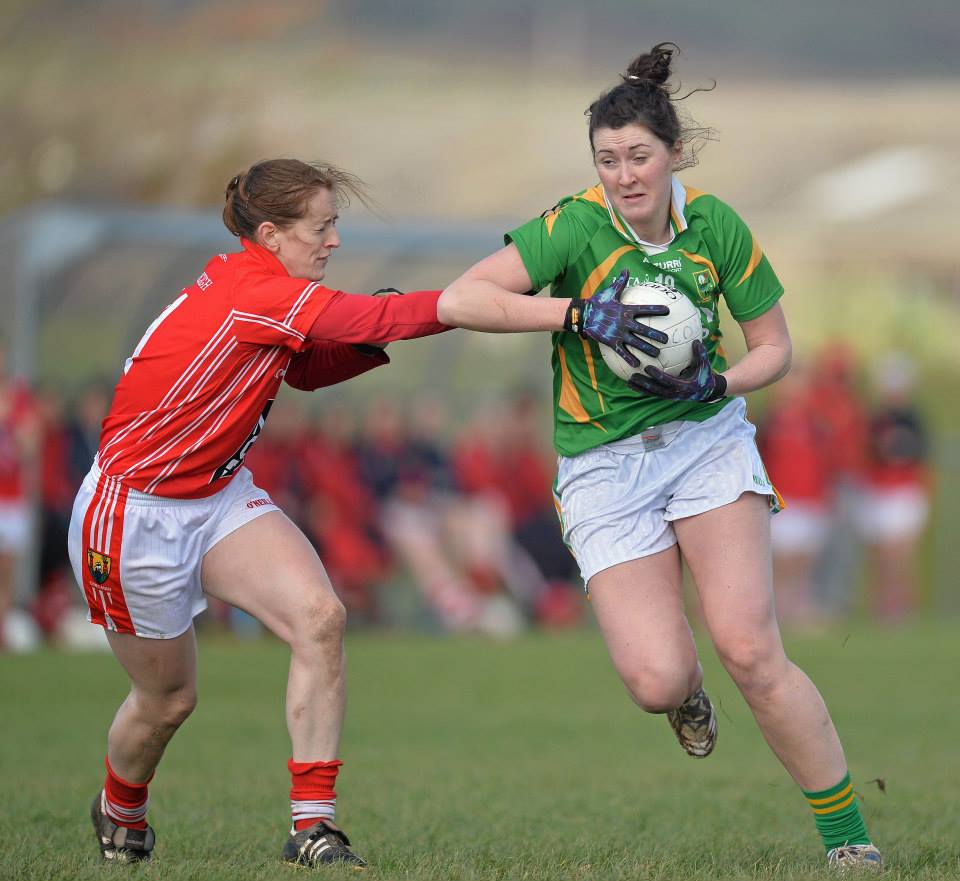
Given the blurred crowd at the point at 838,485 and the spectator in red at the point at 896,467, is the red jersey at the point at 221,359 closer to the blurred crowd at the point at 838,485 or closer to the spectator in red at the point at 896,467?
the blurred crowd at the point at 838,485

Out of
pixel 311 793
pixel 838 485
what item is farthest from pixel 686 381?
pixel 838 485

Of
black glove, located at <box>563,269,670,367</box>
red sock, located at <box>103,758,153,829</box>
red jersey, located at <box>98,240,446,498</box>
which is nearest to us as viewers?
black glove, located at <box>563,269,670,367</box>

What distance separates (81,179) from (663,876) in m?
29.3

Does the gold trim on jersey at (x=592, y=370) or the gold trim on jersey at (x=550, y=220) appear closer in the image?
the gold trim on jersey at (x=550, y=220)

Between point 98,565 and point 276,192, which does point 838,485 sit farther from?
point 98,565

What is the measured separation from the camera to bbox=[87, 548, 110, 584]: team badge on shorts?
5.41 m

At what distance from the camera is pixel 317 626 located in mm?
5305

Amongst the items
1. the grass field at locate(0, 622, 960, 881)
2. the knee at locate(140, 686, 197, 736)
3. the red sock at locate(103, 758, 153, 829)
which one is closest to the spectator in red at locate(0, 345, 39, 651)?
the grass field at locate(0, 622, 960, 881)

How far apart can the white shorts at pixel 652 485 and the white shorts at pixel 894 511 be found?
10.9 metres

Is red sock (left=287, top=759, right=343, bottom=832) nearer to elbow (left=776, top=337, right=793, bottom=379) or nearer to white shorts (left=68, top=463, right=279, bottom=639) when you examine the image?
white shorts (left=68, top=463, right=279, bottom=639)

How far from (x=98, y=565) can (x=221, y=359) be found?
2.59 ft

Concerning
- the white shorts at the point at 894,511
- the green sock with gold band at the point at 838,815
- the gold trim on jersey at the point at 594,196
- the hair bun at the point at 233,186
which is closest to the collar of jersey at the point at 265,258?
the hair bun at the point at 233,186

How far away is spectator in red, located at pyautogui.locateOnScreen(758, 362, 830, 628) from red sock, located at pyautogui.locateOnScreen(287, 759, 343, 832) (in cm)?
1085

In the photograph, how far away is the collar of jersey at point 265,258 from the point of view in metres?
5.48
